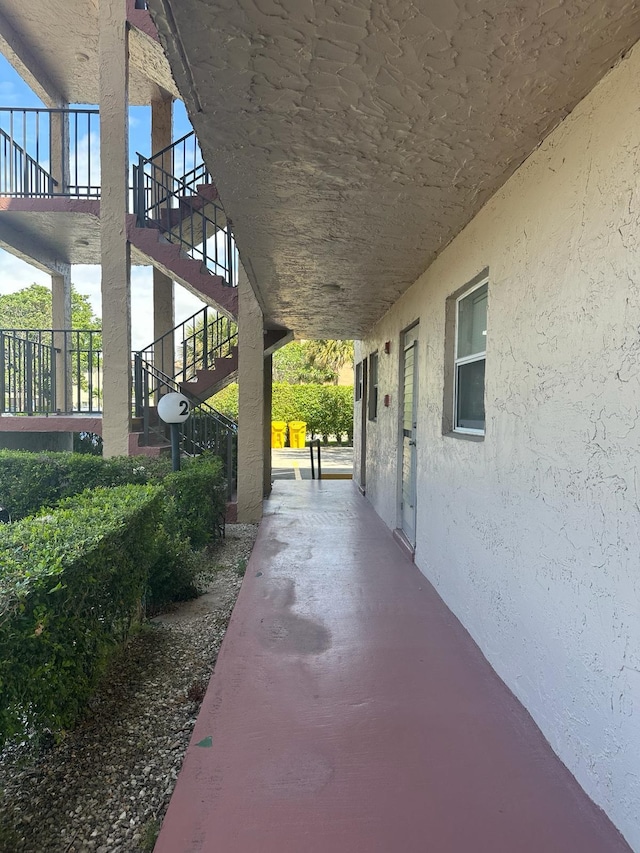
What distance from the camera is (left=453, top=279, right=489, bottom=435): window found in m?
3.48

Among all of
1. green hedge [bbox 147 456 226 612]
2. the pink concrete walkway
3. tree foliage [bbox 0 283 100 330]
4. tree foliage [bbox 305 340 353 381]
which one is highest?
tree foliage [bbox 0 283 100 330]

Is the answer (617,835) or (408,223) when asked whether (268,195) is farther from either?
(617,835)

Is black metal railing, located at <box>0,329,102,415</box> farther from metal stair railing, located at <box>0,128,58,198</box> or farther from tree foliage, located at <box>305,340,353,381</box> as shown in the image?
tree foliage, located at <box>305,340,353,381</box>

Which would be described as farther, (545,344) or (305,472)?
(305,472)

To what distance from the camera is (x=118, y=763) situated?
2.29 meters

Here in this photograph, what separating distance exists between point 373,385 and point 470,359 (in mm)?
5119

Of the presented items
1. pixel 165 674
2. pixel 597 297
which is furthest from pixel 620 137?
pixel 165 674

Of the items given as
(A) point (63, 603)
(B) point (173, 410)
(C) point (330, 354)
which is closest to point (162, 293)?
(B) point (173, 410)

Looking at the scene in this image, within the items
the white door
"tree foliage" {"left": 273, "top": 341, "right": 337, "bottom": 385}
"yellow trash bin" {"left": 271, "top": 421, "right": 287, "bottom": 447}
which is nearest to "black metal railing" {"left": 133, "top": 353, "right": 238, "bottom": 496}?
the white door

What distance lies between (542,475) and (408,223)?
2.02 metres

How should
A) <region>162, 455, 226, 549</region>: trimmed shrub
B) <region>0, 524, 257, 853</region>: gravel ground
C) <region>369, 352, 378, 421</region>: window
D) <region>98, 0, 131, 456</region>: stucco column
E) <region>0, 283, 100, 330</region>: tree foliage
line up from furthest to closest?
<region>0, 283, 100, 330</region>: tree foliage < <region>369, 352, 378, 421</region>: window < <region>98, 0, 131, 456</region>: stucco column < <region>162, 455, 226, 549</region>: trimmed shrub < <region>0, 524, 257, 853</region>: gravel ground

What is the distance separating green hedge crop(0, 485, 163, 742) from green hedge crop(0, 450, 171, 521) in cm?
226

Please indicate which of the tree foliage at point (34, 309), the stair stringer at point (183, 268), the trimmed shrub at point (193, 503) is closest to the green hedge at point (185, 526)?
the trimmed shrub at point (193, 503)

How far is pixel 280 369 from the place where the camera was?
3403 cm
